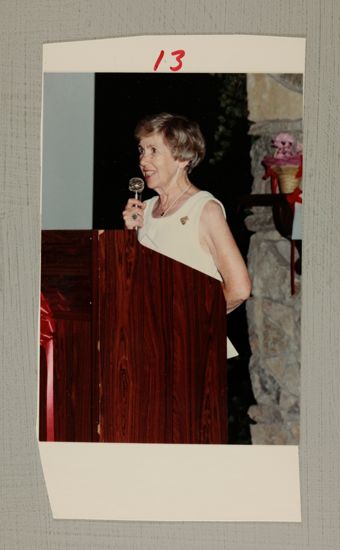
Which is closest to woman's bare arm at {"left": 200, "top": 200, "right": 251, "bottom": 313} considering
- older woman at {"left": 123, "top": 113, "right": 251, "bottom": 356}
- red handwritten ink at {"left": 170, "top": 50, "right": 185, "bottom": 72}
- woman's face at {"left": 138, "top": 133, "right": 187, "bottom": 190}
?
older woman at {"left": 123, "top": 113, "right": 251, "bottom": 356}

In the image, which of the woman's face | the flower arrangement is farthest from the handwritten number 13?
the flower arrangement

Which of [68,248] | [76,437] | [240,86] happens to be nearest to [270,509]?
[76,437]

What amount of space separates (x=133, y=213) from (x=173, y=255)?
12cm

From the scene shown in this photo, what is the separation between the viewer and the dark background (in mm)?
1704

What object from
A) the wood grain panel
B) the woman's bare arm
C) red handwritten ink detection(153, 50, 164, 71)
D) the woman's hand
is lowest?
the wood grain panel

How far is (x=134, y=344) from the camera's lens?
1733mm

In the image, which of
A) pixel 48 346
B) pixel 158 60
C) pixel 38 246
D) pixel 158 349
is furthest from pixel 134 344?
pixel 158 60

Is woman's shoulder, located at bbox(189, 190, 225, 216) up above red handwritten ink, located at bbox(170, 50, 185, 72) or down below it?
below

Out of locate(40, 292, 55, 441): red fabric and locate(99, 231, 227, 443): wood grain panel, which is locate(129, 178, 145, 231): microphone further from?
locate(40, 292, 55, 441): red fabric

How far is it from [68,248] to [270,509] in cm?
70

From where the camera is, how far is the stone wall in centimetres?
170

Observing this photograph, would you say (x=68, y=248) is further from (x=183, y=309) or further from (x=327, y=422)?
(x=327, y=422)

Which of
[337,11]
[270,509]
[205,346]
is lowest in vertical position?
[270,509]

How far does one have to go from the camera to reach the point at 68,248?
68.2 inches
